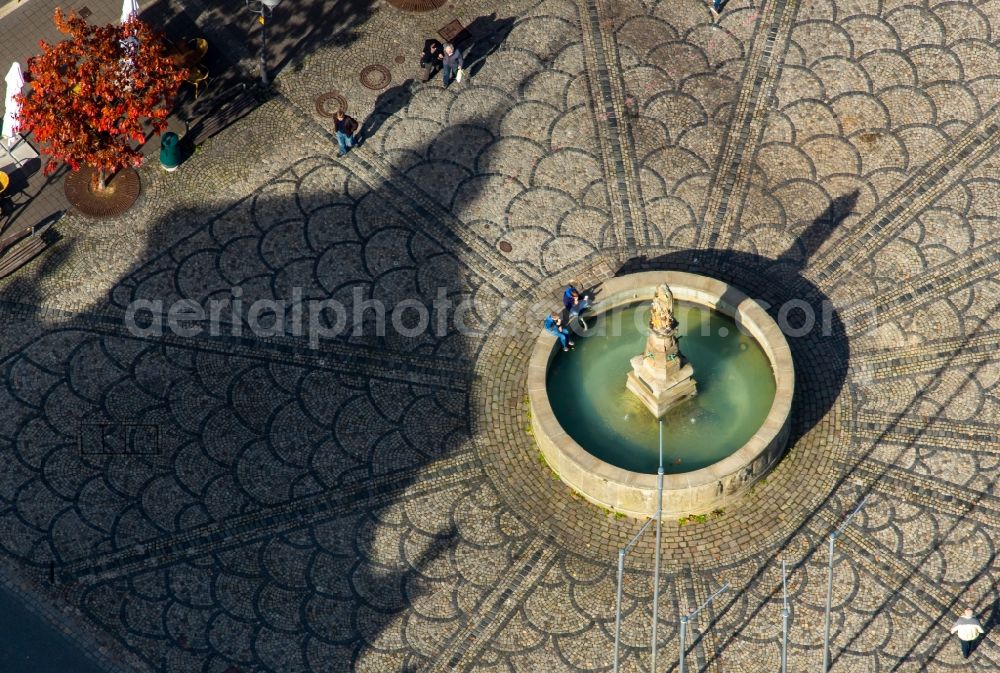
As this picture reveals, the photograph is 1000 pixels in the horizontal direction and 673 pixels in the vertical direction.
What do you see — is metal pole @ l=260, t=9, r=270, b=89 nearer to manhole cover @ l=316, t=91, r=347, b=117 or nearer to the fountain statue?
manhole cover @ l=316, t=91, r=347, b=117

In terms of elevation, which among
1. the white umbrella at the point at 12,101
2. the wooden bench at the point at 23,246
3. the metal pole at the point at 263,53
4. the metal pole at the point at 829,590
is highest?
the white umbrella at the point at 12,101

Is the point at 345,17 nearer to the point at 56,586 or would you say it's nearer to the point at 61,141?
the point at 61,141

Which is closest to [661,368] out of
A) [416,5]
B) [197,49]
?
[416,5]

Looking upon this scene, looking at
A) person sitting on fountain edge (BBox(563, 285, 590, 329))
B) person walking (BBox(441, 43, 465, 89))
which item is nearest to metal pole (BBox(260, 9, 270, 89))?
person walking (BBox(441, 43, 465, 89))

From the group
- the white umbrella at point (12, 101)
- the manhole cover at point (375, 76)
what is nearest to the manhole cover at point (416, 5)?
the manhole cover at point (375, 76)

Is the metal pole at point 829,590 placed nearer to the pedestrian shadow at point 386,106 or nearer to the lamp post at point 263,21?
the pedestrian shadow at point 386,106
